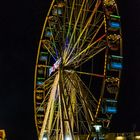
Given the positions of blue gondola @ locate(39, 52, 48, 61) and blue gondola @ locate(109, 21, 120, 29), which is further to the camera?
blue gondola @ locate(39, 52, 48, 61)

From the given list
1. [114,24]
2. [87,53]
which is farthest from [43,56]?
[114,24]

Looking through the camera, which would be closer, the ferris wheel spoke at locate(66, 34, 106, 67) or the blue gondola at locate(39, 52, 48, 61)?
the ferris wheel spoke at locate(66, 34, 106, 67)

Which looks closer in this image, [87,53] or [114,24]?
[114,24]

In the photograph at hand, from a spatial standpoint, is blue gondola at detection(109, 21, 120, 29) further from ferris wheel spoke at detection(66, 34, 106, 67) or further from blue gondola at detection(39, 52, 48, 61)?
blue gondola at detection(39, 52, 48, 61)

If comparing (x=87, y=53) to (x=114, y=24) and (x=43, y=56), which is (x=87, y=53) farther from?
(x=43, y=56)

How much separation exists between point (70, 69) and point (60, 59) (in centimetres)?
91

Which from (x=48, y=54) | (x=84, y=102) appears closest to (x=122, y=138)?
(x=48, y=54)

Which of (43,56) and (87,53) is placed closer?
(87,53)

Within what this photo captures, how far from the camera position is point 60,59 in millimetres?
24906

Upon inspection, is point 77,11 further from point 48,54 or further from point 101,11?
point 48,54

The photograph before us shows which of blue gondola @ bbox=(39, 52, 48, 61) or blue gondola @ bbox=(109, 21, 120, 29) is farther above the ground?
blue gondola @ bbox=(109, 21, 120, 29)

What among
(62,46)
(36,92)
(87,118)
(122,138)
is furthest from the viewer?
(122,138)

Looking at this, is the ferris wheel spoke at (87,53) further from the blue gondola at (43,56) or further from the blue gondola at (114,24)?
the blue gondola at (43,56)

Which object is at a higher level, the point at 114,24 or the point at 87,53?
the point at 114,24
